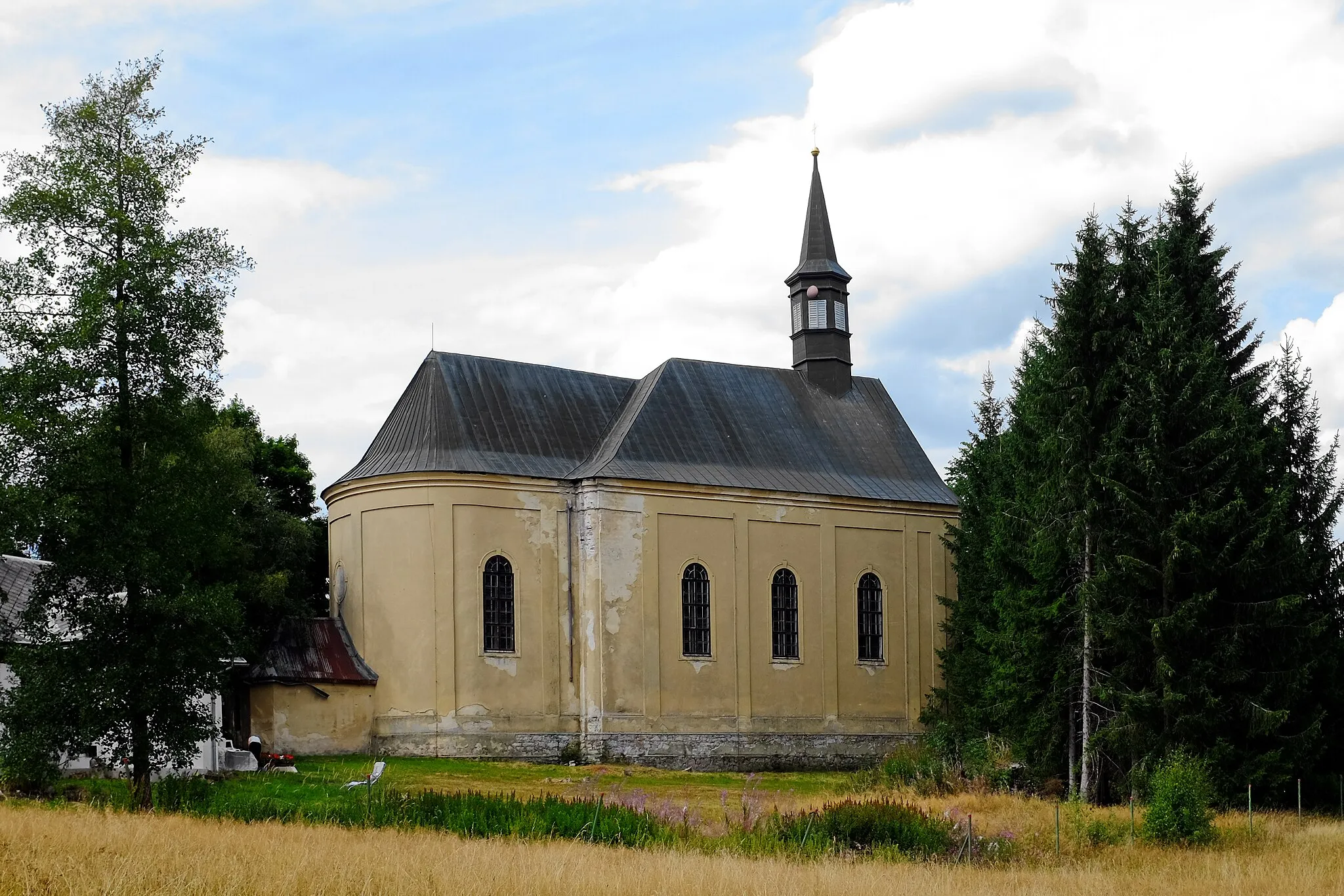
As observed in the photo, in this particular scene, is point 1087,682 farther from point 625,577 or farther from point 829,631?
point 829,631

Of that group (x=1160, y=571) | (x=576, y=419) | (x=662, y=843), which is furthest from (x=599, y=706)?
(x=662, y=843)

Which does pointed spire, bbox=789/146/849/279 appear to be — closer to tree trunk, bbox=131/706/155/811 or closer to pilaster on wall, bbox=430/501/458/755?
pilaster on wall, bbox=430/501/458/755

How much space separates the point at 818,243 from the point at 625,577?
552 inches

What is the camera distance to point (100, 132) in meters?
22.0

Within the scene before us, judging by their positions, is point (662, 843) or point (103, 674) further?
point (103, 674)

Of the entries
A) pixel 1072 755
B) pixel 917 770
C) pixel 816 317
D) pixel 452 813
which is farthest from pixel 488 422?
pixel 452 813

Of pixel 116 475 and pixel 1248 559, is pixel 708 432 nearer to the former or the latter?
pixel 1248 559

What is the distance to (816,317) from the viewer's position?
142 ft

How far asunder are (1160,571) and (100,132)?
1969 centimetres

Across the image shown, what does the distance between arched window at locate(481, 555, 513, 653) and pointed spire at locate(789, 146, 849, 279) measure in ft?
47.9

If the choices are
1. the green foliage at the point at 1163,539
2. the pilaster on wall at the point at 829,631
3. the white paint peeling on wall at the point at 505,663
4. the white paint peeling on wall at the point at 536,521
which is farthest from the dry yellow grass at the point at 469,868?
the pilaster on wall at the point at 829,631

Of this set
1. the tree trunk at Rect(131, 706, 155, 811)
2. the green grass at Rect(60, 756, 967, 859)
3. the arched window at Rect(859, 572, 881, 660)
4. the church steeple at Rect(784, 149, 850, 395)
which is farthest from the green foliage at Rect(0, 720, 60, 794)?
the church steeple at Rect(784, 149, 850, 395)

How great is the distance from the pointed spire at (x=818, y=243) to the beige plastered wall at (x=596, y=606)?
8062mm

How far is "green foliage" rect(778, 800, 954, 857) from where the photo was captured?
58.5ft
